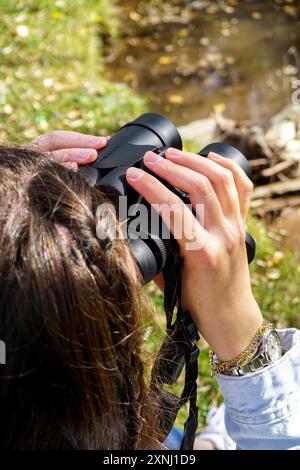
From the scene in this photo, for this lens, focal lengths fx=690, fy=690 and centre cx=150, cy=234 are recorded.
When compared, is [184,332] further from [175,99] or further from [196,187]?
[175,99]

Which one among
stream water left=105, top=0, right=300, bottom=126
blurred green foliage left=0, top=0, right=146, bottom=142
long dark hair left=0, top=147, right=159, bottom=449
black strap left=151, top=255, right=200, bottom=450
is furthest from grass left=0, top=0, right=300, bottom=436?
long dark hair left=0, top=147, right=159, bottom=449

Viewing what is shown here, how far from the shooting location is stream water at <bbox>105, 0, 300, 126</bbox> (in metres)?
4.07

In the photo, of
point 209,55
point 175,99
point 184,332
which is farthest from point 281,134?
point 184,332

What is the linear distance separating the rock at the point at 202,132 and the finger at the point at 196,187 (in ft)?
6.90

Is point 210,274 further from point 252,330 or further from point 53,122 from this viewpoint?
point 53,122

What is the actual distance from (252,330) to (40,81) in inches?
95.2

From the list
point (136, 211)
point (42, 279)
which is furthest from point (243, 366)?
point (42, 279)

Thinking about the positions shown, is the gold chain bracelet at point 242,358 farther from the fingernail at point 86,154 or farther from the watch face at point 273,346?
the fingernail at point 86,154

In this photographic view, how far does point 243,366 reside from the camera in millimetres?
1215

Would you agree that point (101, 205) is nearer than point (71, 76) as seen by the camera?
Yes

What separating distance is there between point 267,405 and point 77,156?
21.5 inches

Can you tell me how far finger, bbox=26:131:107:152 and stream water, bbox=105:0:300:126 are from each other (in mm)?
2656

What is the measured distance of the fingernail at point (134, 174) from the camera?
3.67 feet

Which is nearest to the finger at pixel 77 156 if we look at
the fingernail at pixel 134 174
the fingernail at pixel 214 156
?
the fingernail at pixel 134 174
